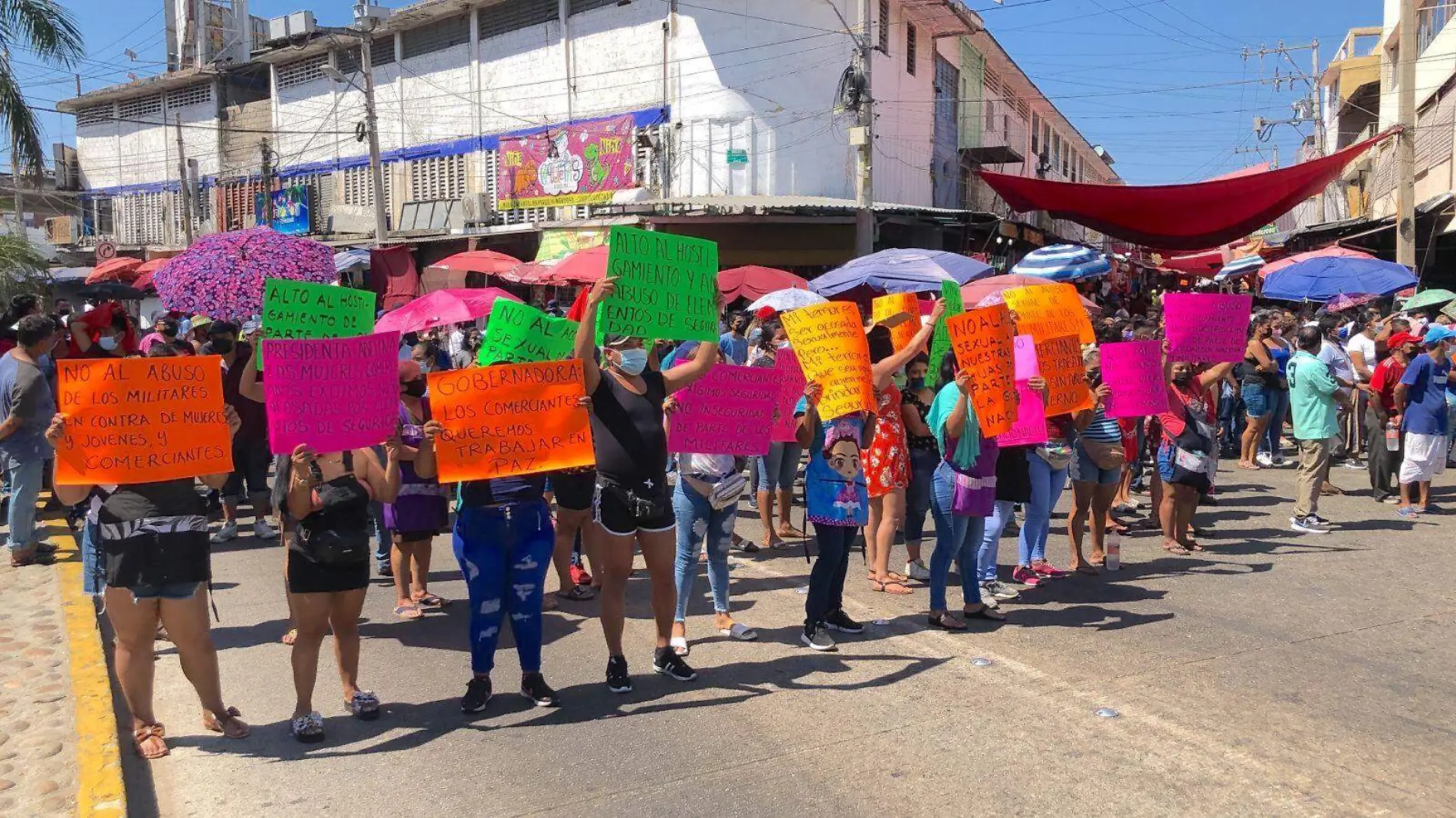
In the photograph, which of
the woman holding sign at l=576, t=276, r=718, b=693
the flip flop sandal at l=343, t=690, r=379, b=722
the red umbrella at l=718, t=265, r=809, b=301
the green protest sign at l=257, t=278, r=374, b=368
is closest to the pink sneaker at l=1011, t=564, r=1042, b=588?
the woman holding sign at l=576, t=276, r=718, b=693

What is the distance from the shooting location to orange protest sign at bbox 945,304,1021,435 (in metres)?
6.32

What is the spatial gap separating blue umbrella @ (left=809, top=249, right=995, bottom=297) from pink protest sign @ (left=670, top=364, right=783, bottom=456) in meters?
7.66

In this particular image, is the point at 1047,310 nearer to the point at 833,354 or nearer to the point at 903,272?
the point at 833,354

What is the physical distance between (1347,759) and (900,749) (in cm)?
189

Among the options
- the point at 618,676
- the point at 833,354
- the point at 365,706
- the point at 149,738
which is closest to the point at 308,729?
the point at 365,706

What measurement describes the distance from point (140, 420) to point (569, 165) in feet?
68.9

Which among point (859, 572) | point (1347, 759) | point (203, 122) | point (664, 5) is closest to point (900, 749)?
point (1347, 759)

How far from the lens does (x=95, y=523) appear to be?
4812 mm

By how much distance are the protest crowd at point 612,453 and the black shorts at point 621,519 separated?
16 millimetres

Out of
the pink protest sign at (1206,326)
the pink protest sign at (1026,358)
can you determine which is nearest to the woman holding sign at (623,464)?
the pink protest sign at (1026,358)

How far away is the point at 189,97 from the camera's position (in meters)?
37.2

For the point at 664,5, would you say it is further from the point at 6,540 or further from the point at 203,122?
the point at 203,122

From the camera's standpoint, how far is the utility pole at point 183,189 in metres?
36.2

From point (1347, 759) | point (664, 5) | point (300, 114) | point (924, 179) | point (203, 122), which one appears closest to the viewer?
point (1347, 759)
